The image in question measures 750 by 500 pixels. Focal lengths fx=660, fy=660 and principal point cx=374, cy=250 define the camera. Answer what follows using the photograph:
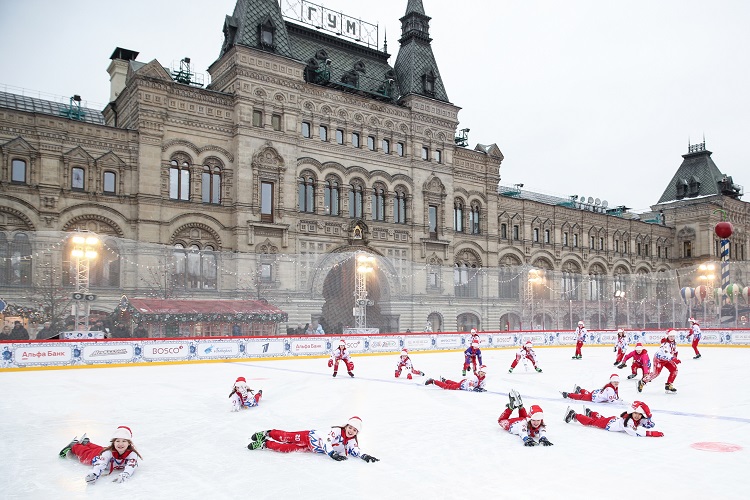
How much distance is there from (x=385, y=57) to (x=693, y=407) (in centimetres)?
4000

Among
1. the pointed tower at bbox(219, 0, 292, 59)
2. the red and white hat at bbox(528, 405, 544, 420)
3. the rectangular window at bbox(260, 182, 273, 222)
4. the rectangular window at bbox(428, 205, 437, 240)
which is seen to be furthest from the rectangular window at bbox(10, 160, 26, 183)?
the red and white hat at bbox(528, 405, 544, 420)

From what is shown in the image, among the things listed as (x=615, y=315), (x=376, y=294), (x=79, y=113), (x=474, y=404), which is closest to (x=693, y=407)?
(x=474, y=404)

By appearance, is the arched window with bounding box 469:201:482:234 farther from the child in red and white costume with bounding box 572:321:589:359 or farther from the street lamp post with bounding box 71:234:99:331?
the street lamp post with bounding box 71:234:99:331

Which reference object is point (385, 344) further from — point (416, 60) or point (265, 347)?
point (416, 60)

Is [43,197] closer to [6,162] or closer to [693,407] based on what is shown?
[6,162]

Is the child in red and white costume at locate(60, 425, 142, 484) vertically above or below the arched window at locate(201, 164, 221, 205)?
below

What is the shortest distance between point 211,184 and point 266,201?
10.7 ft

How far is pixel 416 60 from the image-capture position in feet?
156

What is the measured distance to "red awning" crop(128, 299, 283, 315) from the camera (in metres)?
25.2

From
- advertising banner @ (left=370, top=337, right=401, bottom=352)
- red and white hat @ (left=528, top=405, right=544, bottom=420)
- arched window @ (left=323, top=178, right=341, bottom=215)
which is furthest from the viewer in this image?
arched window @ (left=323, top=178, right=341, bottom=215)

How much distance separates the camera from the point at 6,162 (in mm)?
30422

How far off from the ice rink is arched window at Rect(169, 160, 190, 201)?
18172 millimetres

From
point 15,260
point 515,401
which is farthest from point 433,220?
point 515,401

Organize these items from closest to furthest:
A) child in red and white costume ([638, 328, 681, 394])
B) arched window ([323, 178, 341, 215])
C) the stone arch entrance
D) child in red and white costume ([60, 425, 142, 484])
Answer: child in red and white costume ([60, 425, 142, 484])
child in red and white costume ([638, 328, 681, 394])
the stone arch entrance
arched window ([323, 178, 341, 215])
